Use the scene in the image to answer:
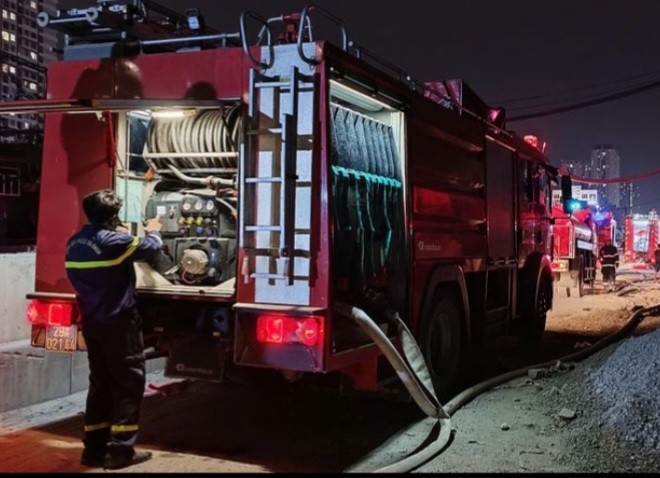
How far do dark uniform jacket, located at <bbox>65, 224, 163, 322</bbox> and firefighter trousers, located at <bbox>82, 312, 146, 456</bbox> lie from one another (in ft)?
0.28

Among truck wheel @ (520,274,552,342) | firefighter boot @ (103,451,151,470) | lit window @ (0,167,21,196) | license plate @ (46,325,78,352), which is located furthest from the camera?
lit window @ (0,167,21,196)

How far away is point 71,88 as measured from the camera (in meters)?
5.62

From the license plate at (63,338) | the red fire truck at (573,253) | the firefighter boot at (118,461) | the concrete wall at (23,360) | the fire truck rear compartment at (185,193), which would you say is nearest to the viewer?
the firefighter boot at (118,461)

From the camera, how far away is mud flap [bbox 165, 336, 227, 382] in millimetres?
5203

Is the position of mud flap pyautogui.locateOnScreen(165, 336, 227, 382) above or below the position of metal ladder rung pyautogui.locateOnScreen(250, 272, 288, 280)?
below

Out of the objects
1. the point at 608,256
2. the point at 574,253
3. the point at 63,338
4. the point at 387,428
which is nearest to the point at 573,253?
the point at 574,253

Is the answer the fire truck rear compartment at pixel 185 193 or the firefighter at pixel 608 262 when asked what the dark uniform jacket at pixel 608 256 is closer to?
the firefighter at pixel 608 262

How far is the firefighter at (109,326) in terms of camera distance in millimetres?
4875

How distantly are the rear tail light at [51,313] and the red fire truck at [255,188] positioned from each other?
0.01 meters

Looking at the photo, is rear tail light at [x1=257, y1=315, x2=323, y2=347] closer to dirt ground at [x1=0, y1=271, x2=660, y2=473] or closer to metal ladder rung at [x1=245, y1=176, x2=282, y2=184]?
metal ladder rung at [x1=245, y1=176, x2=282, y2=184]

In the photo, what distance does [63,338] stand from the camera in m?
5.52

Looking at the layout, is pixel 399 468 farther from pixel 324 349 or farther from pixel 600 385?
pixel 600 385

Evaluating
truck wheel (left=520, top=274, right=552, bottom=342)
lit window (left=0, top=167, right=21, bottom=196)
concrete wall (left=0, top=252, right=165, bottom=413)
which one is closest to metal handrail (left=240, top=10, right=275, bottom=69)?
concrete wall (left=0, top=252, right=165, bottom=413)

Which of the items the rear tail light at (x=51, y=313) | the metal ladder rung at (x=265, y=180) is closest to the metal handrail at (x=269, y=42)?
the metal ladder rung at (x=265, y=180)
